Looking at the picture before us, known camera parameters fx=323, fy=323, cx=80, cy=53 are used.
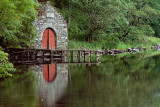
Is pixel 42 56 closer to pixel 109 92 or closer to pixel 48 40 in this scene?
pixel 48 40

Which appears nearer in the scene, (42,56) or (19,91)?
(19,91)

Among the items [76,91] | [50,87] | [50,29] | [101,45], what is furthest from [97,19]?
[76,91]

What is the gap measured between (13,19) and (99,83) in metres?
Result: 6.18

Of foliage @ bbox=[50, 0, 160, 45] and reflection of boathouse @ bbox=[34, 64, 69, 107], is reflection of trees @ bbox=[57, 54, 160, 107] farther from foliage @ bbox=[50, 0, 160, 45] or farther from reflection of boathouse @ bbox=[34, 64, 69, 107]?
foliage @ bbox=[50, 0, 160, 45]

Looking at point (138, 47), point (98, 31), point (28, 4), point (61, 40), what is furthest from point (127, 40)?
point (28, 4)

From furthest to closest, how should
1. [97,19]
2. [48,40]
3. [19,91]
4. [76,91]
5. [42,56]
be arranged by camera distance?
[97,19], [48,40], [42,56], [76,91], [19,91]

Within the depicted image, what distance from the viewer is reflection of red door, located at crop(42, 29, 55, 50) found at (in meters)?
30.2

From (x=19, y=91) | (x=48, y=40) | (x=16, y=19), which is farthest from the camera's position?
(x=48, y=40)

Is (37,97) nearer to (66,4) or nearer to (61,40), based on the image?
(61,40)

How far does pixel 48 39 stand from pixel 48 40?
0.09 metres

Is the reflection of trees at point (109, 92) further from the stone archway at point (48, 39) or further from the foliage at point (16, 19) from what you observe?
the stone archway at point (48, 39)

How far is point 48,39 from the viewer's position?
3045 centimetres

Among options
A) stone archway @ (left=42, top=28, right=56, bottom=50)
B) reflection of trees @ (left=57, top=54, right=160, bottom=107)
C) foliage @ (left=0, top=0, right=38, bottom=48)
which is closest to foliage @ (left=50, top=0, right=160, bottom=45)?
stone archway @ (left=42, top=28, right=56, bottom=50)

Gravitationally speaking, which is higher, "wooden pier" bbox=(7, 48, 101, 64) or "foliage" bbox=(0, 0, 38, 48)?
"foliage" bbox=(0, 0, 38, 48)
